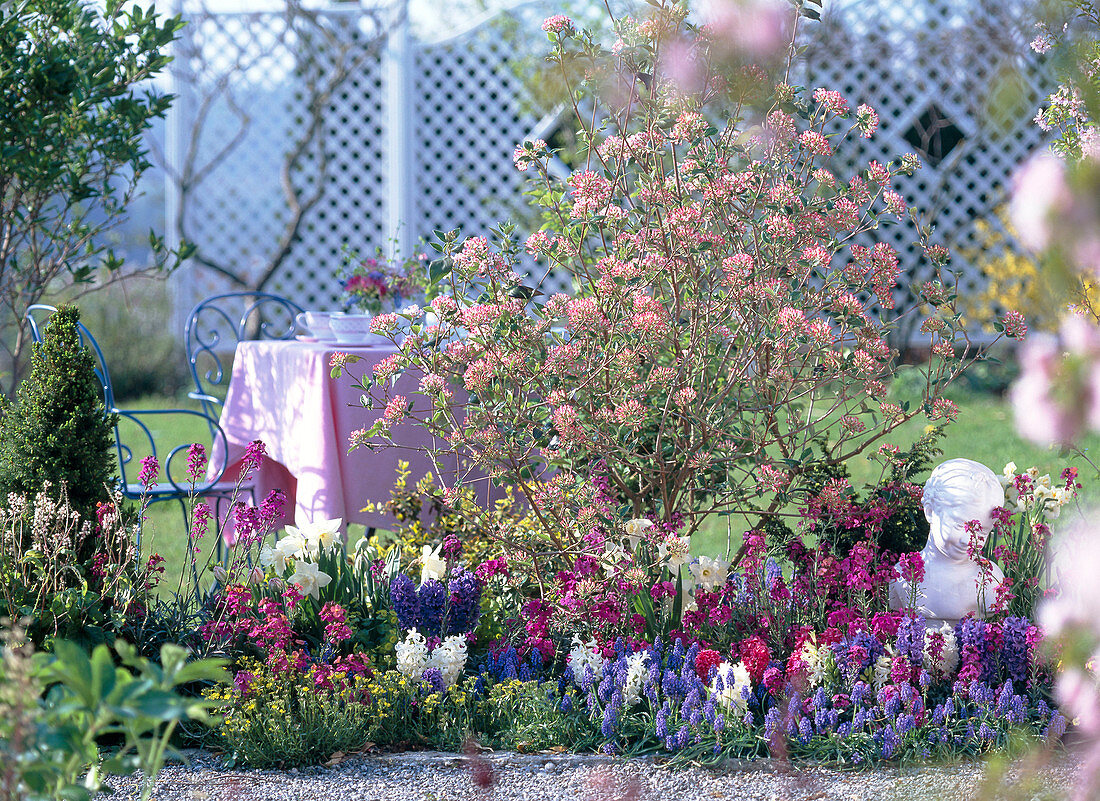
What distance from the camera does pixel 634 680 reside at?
2.23 metres

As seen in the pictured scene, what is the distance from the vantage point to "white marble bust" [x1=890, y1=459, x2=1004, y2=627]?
2.31m

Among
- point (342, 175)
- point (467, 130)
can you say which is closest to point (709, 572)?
point (467, 130)

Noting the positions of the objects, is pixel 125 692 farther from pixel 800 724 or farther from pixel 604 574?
pixel 604 574

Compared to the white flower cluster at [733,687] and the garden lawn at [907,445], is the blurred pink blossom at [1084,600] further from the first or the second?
the garden lawn at [907,445]

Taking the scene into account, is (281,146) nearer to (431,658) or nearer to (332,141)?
(332,141)

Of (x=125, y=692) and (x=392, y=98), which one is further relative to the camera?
(x=392, y=98)

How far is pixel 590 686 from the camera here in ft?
7.37

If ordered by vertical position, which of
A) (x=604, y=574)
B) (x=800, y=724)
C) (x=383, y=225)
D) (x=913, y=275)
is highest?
(x=383, y=225)

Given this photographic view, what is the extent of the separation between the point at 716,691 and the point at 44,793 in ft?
4.65

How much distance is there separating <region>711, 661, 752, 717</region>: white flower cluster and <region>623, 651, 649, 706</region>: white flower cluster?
15 cm

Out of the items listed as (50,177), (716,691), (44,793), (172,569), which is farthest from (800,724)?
(50,177)

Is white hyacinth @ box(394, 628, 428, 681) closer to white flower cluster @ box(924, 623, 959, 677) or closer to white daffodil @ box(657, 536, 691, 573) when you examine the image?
white daffodil @ box(657, 536, 691, 573)

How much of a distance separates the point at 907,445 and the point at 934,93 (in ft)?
12.1

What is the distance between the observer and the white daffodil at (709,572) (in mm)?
2561
